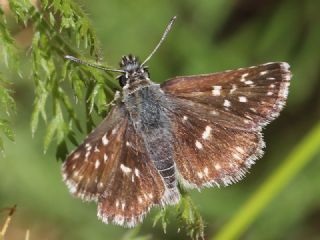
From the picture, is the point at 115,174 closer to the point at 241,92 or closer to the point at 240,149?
the point at 240,149

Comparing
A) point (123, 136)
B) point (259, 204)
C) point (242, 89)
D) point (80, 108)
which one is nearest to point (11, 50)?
point (123, 136)

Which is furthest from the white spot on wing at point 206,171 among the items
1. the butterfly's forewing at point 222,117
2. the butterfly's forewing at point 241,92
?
the butterfly's forewing at point 241,92

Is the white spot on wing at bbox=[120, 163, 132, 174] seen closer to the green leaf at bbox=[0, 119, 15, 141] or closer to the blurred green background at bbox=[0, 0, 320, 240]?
the green leaf at bbox=[0, 119, 15, 141]

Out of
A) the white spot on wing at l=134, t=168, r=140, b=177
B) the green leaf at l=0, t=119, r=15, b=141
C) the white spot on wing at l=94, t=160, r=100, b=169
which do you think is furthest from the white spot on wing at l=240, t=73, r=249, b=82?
the green leaf at l=0, t=119, r=15, b=141

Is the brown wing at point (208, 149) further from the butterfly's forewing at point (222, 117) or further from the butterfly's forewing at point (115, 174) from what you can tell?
the butterfly's forewing at point (115, 174)

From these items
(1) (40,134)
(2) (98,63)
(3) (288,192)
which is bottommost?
(2) (98,63)

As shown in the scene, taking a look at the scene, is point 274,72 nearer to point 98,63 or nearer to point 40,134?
point 98,63
